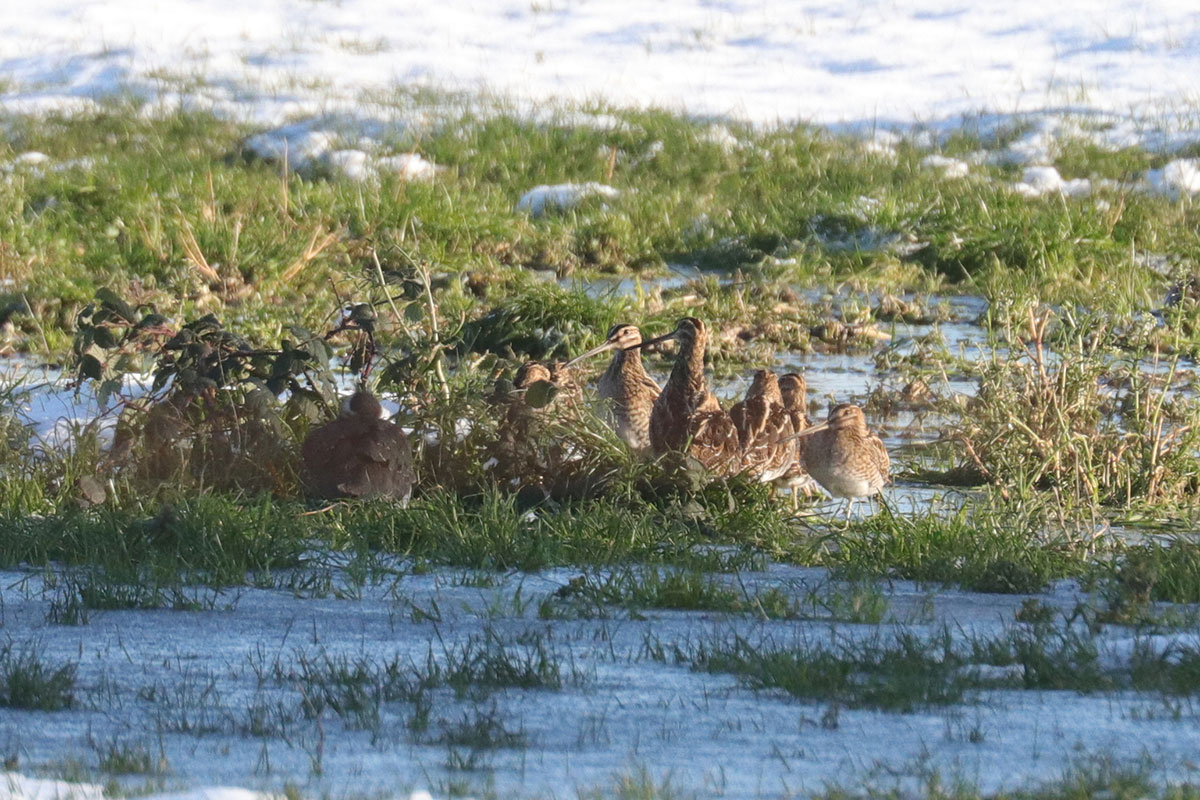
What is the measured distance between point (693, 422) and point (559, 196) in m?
8.15

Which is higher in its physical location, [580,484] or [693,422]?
[693,422]

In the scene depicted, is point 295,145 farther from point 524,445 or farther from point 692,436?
point 692,436

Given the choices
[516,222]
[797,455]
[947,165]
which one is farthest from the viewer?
[947,165]

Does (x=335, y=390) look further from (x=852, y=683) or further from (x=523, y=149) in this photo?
(x=523, y=149)

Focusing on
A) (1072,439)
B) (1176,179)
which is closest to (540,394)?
(1072,439)

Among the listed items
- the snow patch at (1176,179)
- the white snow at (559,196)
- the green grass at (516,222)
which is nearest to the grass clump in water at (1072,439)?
the green grass at (516,222)

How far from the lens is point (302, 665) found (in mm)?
4184

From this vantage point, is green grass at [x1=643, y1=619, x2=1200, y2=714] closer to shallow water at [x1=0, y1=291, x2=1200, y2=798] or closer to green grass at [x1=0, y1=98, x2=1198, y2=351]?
shallow water at [x1=0, y1=291, x2=1200, y2=798]

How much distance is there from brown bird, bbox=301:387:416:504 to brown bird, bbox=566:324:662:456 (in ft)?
3.82

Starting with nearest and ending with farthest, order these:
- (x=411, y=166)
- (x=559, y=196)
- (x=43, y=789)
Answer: (x=43, y=789) → (x=559, y=196) → (x=411, y=166)

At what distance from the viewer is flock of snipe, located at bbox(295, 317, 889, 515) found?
21.4 ft

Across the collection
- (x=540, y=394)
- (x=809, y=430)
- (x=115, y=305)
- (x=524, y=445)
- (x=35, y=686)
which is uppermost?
(x=115, y=305)

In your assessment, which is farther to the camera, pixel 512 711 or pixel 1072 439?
pixel 1072 439

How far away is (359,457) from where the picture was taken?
6.45 m
